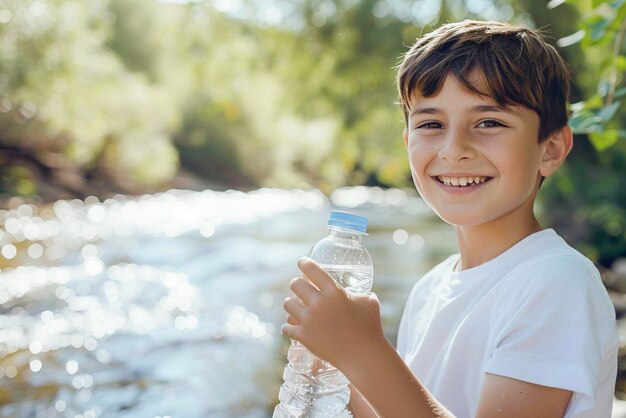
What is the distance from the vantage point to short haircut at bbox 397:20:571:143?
4.90 ft

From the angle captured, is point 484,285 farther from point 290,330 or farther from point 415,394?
point 290,330

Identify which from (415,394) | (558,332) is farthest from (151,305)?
(558,332)

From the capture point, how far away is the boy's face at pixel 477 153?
149cm

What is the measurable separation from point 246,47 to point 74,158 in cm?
916

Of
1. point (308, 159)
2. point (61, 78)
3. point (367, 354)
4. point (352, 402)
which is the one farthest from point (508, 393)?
point (308, 159)

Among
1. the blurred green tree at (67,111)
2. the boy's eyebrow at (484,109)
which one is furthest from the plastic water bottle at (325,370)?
the blurred green tree at (67,111)

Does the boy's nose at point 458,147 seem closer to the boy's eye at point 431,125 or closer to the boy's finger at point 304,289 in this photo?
the boy's eye at point 431,125

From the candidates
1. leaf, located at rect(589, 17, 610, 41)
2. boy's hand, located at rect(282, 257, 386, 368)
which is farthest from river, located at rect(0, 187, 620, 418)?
boy's hand, located at rect(282, 257, 386, 368)

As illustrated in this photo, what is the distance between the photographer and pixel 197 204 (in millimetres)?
21141

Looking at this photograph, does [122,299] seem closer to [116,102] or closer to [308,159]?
[116,102]

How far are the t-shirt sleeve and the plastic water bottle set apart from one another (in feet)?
1.67

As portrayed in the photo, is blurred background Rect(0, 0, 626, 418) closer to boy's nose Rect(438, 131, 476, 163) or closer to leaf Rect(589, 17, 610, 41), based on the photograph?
leaf Rect(589, 17, 610, 41)

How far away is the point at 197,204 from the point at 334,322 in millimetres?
20157

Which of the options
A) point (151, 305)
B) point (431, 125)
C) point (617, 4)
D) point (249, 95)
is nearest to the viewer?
point (431, 125)
